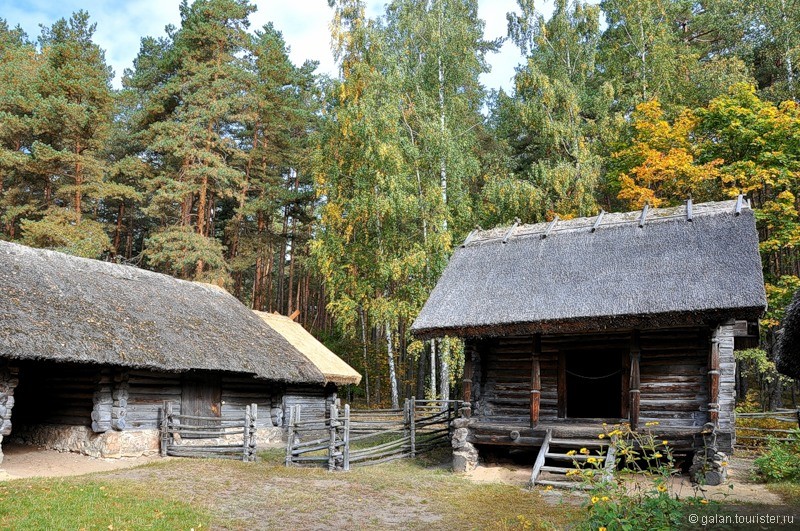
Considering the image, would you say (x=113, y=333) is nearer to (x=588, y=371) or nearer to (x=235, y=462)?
(x=235, y=462)

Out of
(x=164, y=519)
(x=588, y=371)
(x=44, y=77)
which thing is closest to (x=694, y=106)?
(x=588, y=371)

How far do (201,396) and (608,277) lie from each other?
36.8 ft

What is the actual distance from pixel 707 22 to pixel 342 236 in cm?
2016

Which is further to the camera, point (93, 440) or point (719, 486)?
point (93, 440)

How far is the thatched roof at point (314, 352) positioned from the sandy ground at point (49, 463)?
24.1 ft

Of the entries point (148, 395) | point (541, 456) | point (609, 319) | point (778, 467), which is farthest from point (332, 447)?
point (778, 467)

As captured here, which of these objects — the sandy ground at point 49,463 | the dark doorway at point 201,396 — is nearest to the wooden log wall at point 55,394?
the sandy ground at point 49,463

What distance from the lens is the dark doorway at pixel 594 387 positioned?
53.7 feet

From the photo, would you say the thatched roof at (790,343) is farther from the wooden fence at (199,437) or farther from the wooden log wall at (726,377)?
the wooden fence at (199,437)

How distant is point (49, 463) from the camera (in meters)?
13.1

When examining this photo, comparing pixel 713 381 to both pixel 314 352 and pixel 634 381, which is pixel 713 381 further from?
pixel 314 352

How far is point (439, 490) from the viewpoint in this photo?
37.4ft

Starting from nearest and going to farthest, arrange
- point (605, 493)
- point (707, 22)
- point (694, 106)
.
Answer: point (605, 493) < point (694, 106) < point (707, 22)

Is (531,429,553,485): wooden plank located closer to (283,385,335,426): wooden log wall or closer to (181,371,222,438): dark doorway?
(181,371,222,438): dark doorway
